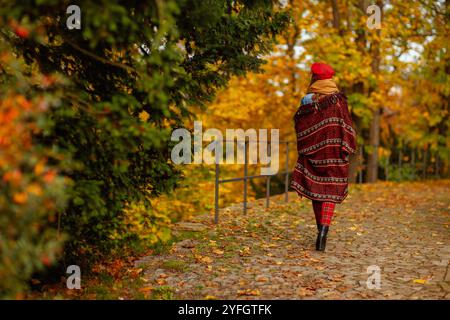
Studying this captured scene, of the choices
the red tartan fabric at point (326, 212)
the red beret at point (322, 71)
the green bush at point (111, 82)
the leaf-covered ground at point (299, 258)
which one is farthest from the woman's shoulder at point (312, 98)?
the leaf-covered ground at point (299, 258)

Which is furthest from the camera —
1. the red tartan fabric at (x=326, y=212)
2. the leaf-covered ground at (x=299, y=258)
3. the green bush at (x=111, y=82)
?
the red tartan fabric at (x=326, y=212)

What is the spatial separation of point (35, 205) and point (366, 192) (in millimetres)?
10492

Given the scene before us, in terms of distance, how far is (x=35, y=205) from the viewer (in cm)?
270

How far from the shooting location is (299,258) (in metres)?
5.21

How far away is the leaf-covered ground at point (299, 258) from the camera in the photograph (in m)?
4.12

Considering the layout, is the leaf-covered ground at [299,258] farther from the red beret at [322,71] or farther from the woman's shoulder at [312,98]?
the red beret at [322,71]

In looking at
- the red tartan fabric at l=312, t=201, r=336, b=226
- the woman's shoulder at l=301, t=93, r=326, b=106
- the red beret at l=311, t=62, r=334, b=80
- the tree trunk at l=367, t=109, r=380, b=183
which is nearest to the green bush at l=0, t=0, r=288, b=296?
the red beret at l=311, t=62, r=334, b=80

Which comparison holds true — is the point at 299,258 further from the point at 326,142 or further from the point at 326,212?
the point at 326,142

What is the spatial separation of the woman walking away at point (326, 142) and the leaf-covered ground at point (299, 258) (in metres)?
0.59

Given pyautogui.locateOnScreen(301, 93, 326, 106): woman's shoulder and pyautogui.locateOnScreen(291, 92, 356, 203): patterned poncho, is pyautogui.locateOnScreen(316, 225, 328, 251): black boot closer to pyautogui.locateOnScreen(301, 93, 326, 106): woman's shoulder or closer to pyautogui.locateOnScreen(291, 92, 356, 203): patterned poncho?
pyautogui.locateOnScreen(291, 92, 356, 203): patterned poncho

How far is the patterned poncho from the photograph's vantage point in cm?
548

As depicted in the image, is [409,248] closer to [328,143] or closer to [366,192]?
[328,143]

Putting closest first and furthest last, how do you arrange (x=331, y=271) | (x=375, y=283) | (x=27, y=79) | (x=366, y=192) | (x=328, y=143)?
(x=27, y=79), (x=375, y=283), (x=331, y=271), (x=328, y=143), (x=366, y=192)
